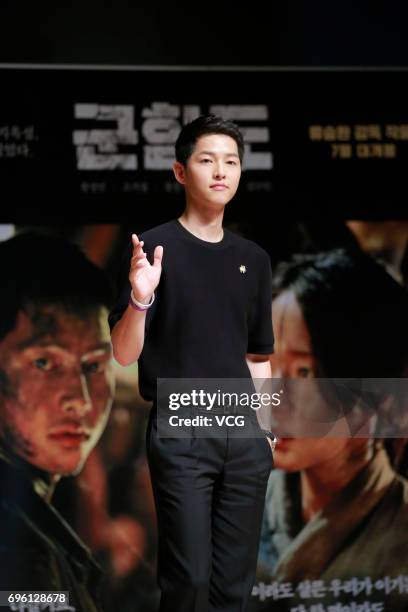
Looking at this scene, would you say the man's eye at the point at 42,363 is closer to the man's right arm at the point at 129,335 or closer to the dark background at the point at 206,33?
the dark background at the point at 206,33

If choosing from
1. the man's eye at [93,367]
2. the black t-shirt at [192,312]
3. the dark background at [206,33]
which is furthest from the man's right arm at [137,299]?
the dark background at [206,33]

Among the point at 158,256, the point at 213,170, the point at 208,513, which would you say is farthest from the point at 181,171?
the point at 208,513

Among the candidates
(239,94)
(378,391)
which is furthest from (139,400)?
(239,94)

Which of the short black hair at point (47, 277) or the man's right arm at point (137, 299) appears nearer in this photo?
the man's right arm at point (137, 299)

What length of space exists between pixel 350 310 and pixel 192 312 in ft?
7.47

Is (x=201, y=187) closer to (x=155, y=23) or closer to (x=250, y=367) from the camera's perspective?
(x=250, y=367)

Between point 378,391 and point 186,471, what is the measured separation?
2.39 metres

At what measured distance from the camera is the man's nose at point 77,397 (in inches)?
185

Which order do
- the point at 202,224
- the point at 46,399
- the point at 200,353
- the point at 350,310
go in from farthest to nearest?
the point at 350,310, the point at 46,399, the point at 202,224, the point at 200,353

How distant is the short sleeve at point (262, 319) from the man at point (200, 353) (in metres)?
0.03

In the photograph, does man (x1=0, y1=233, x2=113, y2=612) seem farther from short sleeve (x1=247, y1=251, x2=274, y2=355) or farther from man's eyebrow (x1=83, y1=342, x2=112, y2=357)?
short sleeve (x1=247, y1=251, x2=274, y2=355)

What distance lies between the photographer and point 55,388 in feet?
15.4

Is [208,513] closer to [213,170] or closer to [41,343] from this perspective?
[213,170]

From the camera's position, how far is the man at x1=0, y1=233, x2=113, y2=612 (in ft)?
15.3
